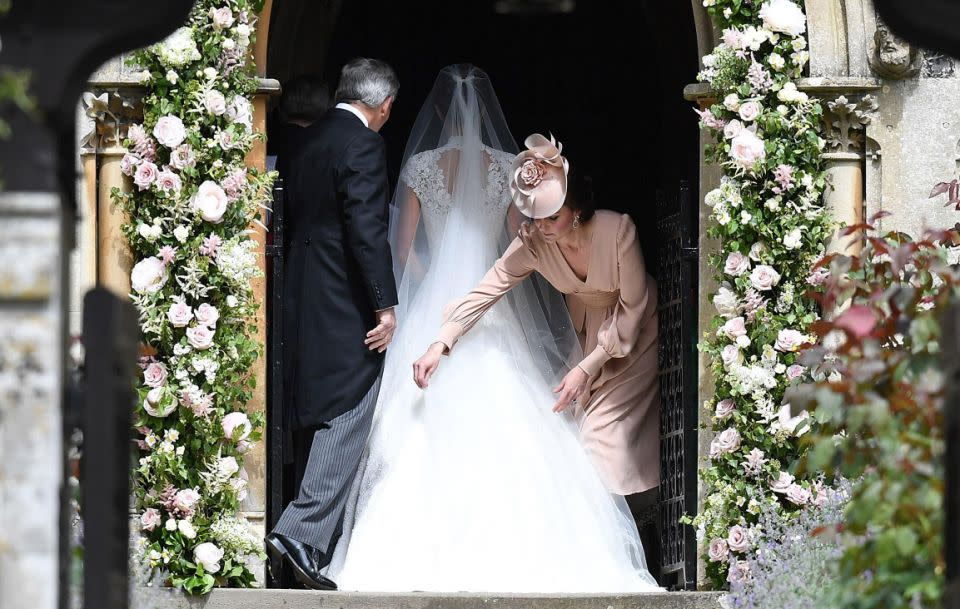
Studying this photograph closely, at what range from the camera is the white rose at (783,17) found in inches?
239

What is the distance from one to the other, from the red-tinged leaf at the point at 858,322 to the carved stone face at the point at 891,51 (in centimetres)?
310

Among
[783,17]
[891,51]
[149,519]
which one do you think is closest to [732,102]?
[783,17]

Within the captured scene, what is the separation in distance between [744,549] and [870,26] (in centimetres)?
206

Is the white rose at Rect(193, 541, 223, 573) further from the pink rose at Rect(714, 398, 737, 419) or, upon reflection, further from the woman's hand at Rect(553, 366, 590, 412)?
the pink rose at Rect(714, 398, 737, 419)

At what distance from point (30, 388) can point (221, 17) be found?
11.1 ft

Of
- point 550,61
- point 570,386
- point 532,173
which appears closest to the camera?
point 532,173

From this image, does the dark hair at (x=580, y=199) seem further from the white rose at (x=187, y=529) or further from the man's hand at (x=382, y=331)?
the white rose at (x=187, y=529)

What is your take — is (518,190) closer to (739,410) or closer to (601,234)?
(601,234)

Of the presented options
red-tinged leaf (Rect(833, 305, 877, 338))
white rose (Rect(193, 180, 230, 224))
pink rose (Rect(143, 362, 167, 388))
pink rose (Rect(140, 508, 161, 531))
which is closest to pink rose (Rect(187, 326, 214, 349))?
pink rose (Rect(143, 362, 167, 388))

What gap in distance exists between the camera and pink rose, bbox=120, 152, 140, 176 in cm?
607

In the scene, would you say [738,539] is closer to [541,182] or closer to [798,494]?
[798,494]

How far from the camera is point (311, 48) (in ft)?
26.7

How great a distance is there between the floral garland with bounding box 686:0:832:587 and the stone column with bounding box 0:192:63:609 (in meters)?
3.59

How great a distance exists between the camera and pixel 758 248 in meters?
6.10
